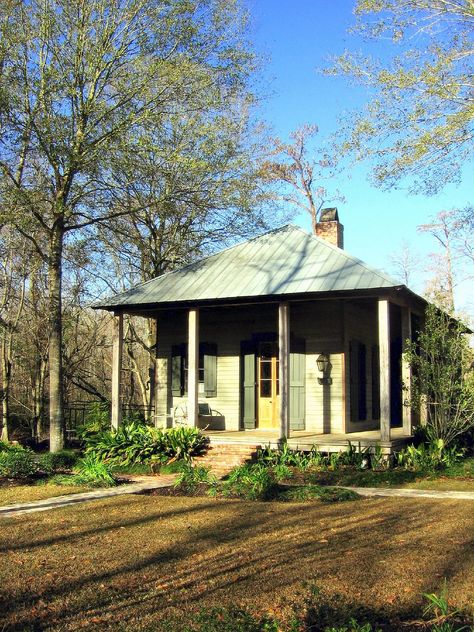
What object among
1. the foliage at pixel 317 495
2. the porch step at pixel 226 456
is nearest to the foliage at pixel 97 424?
the porch step at pixel 226 456

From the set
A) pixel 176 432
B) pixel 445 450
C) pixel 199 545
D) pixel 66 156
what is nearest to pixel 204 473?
pixel 176 432

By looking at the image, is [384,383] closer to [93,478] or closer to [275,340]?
[275,340]

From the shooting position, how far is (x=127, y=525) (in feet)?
25.5

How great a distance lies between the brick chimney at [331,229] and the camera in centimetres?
1716

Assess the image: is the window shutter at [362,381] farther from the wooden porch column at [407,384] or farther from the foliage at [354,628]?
the foliage at [354,628]

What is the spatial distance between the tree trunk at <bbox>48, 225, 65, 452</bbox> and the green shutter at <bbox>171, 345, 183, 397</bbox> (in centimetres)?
298

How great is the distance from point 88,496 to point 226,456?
3.94 meters

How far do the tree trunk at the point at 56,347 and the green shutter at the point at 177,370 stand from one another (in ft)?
9.78

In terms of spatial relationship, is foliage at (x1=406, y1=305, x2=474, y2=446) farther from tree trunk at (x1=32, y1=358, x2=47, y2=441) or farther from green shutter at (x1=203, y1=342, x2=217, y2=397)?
tree trunk at (x1=32, y1=358, x2=47, y2=441)

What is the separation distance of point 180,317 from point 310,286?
466cm

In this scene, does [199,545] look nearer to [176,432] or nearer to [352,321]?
[176,432]

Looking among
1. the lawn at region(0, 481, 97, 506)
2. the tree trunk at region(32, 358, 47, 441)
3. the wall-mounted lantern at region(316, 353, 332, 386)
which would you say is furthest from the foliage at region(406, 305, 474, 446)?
the tree trunk at region(32, 358, 47, 441)

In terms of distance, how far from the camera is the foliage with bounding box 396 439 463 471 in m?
12.5

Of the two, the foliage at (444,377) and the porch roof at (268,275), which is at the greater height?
the porch roof at (268,275)
